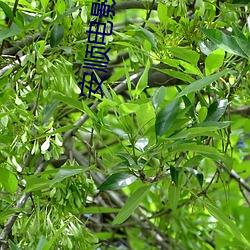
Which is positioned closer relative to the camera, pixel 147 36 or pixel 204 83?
pixel 204 83

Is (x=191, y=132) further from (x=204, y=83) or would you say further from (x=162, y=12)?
(x=162, y=12)

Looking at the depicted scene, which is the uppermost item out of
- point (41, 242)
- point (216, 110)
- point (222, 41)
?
point (222, 41)

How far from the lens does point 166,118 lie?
82 centimetres

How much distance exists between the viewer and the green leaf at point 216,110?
0.91 metres

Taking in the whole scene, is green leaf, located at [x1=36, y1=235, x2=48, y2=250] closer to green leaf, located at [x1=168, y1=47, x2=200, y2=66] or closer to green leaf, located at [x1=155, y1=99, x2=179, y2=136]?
green leaf, located at [x1=155, y1=99, x2=179, y2=136]

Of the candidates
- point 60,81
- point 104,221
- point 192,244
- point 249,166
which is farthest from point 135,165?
point 104,221

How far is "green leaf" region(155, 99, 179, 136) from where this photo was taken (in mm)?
809

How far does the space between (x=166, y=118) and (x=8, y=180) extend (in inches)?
8.6

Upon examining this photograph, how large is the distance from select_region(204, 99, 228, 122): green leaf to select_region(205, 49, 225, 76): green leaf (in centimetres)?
5

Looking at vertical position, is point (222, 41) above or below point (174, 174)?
above

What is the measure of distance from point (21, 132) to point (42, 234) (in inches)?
5.6

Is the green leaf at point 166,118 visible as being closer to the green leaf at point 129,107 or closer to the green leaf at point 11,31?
the green leaf at point 129,107

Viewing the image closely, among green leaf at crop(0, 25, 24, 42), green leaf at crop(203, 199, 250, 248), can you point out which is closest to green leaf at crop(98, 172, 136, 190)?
green leaf at crop(203, 199, 250, 248)

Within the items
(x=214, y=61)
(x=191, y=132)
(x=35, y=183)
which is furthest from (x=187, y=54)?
(x=35, y=183)
